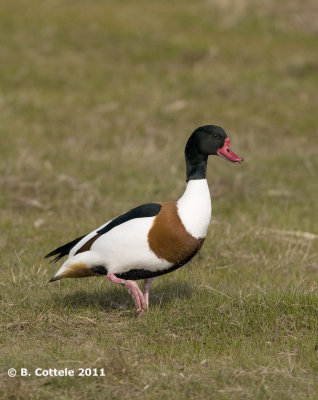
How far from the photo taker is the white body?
5.59m

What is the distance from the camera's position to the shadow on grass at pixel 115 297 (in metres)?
6.18

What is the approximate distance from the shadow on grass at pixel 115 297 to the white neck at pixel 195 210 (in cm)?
79

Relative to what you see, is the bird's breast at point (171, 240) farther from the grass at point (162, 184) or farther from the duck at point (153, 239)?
the grass at point (162, 184)

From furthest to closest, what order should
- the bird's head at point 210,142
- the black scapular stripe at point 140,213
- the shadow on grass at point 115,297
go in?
1. the shadow on grass at point 115,297
2. the bird's head at point 210,142
3. the black scapular stripe at point 140,213

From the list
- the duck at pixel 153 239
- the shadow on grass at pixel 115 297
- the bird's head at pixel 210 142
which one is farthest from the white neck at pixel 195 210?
the shadow on grass at pixel 115 297

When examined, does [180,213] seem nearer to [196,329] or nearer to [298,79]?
[196,329]

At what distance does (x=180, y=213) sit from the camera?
5629mm

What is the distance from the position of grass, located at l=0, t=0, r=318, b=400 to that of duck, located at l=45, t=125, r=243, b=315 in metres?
0.38

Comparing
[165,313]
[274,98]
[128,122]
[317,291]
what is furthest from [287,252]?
[274,98]

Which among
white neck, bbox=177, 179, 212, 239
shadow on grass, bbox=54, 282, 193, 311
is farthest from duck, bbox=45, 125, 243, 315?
shadow on grass, bbox=54, 282, 193, 311

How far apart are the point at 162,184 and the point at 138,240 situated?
185 inches

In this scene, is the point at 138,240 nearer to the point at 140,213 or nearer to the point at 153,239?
the point at 153,239

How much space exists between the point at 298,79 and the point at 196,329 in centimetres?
1084

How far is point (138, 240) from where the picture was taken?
18.4 ft
